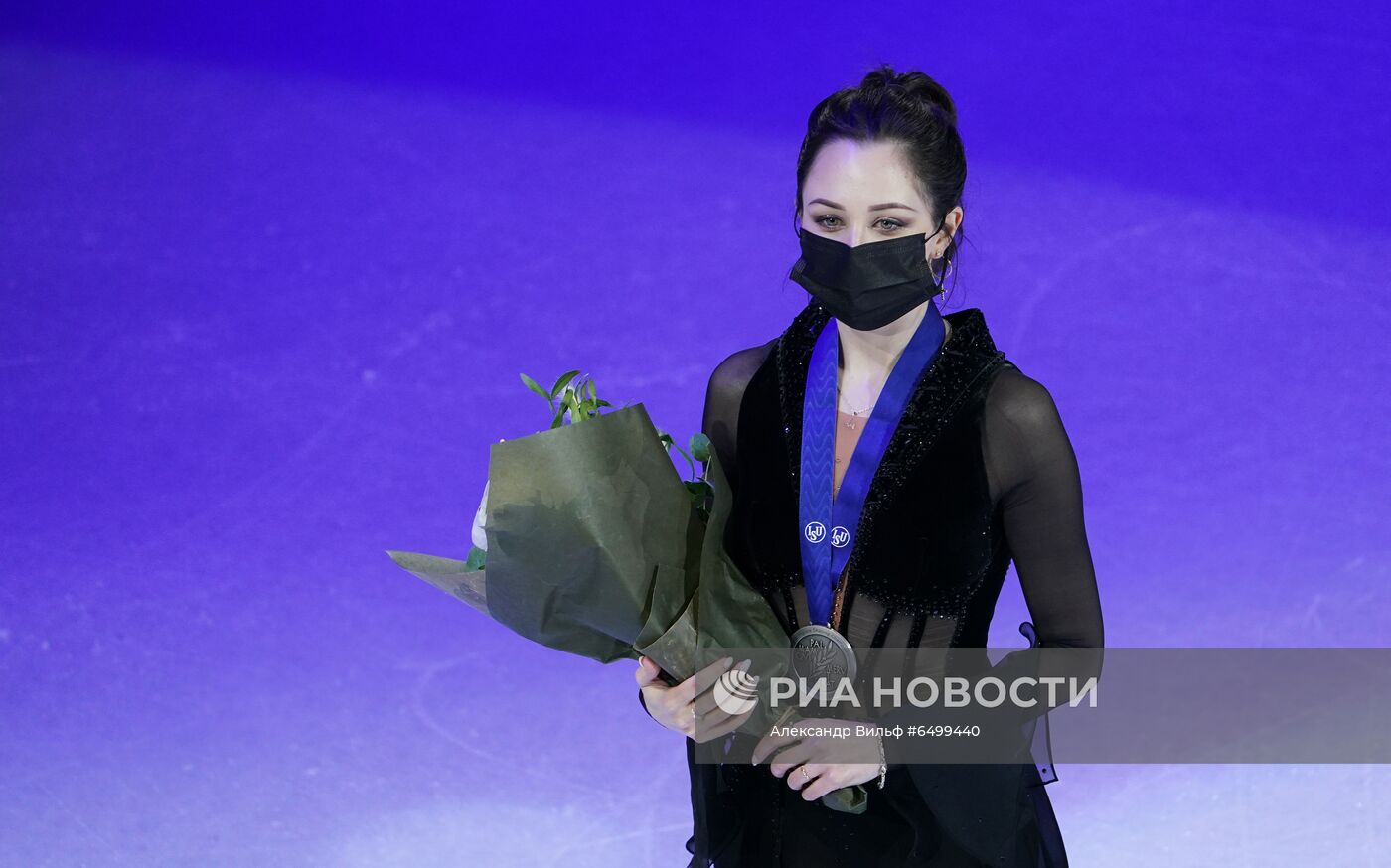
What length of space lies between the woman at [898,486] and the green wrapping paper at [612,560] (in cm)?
7

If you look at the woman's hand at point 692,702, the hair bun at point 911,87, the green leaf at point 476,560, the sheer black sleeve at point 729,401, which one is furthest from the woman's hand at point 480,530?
the hair bun at point 911,87

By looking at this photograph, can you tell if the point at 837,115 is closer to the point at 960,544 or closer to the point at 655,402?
the point at 960,544

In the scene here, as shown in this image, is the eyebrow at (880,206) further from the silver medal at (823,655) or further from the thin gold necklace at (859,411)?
the silver medal at (823,655)

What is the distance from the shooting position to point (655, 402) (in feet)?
11.1

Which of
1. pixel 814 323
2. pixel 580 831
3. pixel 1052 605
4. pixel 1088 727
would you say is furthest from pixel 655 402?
pixel 1052 605

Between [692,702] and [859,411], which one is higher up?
[859,411]

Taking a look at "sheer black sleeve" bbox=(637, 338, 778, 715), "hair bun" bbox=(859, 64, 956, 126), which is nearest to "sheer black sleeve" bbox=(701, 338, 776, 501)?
"sheer black sleeve" bbox=(637, 338, 778, 715)

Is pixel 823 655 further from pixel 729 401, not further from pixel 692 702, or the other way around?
pixel 729 401

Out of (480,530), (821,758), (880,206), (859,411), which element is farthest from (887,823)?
(880,206)

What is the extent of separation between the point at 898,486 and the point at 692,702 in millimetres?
334

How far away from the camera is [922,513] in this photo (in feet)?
5.18

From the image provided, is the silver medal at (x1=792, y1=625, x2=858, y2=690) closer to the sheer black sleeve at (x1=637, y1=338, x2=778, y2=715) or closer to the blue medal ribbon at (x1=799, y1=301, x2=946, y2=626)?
the blue medal ribbon at (x1=799, y1=301, x2=946, y2=626)

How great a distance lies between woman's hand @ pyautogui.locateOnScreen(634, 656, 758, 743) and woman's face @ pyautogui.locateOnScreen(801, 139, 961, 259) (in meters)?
0.50

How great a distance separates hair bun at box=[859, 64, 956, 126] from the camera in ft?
5.26
